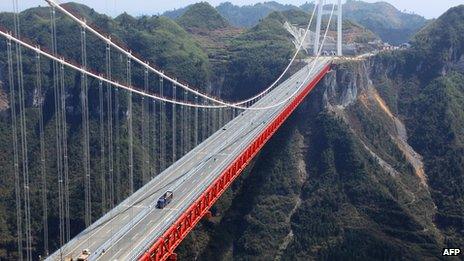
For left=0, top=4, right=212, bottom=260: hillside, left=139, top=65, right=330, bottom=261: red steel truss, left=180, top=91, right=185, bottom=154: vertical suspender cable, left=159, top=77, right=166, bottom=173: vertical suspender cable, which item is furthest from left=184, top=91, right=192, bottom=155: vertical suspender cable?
left=139, top=65, right=330, bottom=261: red steel truss

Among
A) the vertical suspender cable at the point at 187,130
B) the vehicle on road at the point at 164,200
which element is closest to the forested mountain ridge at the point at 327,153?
the vertical suspender cable at the point at 187,130

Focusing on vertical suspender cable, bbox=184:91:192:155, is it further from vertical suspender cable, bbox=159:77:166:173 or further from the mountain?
the mountain

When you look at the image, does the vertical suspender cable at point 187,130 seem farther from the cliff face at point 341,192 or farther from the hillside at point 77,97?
the cliff face at point 341,192

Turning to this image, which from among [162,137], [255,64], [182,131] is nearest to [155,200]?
[182,131]

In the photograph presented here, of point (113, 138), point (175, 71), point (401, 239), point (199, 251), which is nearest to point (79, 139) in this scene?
point (113, 138)

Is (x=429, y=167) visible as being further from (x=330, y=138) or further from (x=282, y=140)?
(x=282, y=140)

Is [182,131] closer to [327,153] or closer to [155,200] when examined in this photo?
[327,153]
